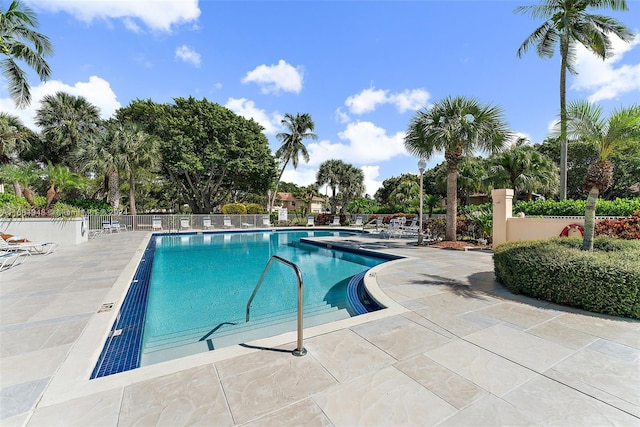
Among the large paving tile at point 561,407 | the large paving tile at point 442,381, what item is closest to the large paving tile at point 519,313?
the large paving tile at point 561,407

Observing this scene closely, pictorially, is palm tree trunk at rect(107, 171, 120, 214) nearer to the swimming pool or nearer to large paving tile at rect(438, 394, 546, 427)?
the swimming pool

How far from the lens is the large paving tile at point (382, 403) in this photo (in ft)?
6.11

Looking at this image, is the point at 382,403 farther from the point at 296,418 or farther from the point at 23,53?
the point at 23,53

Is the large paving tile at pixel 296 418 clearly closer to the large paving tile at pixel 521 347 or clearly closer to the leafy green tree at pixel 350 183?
the large paving tile at pixel 521 347

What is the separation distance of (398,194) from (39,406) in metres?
28.7

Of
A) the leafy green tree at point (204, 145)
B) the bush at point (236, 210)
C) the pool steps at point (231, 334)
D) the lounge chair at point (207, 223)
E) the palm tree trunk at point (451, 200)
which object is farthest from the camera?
the bush at point (236, 210)

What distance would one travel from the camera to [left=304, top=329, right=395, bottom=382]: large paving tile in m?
2.46

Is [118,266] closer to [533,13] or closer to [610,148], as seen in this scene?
[610,148]

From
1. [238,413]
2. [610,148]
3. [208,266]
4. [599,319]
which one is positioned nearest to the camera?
[238,413]

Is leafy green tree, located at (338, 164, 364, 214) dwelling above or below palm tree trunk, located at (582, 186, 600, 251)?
above

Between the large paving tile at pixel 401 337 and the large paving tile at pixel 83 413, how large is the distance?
2326 millimetres

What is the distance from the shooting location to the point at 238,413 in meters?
1.92

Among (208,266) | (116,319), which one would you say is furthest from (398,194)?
(116,319)

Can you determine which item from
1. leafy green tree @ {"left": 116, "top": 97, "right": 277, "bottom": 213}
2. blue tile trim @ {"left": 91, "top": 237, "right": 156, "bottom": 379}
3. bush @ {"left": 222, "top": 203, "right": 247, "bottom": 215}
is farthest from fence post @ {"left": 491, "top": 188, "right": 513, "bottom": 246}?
leafy green tree @ {"left": 116, "top": 97, "right": 277, "bottom": 213}
